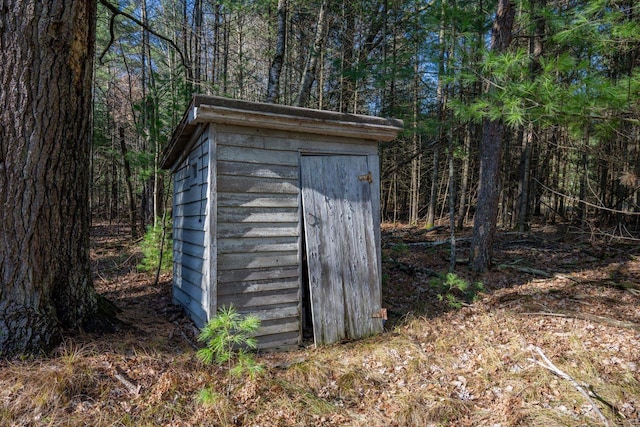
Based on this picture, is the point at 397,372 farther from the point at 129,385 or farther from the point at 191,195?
the point at 191,195

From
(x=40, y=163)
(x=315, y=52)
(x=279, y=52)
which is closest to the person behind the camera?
(x=40, y=163)

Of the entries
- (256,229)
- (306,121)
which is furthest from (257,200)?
(306,121)

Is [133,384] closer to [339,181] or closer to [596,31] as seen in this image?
[339,181]

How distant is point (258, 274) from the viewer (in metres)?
4.21

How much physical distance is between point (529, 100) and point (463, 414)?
323 centimetres

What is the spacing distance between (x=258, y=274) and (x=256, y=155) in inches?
55.3

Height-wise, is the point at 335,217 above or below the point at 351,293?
above

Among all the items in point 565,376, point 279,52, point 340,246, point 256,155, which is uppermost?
point 279,52

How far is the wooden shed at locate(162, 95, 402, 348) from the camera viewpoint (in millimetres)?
4023

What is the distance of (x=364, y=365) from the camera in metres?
3.97

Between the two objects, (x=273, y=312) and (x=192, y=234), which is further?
(x=192, y=234)

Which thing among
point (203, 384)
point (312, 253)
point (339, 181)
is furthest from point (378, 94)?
point (203, 384)

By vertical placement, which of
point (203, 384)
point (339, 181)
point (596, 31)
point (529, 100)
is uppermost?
point (596, 31)

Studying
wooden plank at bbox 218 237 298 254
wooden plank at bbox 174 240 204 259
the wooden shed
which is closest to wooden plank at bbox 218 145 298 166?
the wooden shed
